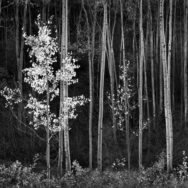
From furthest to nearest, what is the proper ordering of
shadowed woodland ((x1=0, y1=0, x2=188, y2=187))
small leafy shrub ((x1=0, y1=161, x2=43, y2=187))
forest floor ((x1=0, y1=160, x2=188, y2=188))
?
shadowed woodland ((x1=0, y1=0, x2=188, y2=187)) → small leafy shrub ((x1=0, y1=161, x2=43, y2=187)) → forest floor ((x1=0, y1=160, x2=188, y2=188))

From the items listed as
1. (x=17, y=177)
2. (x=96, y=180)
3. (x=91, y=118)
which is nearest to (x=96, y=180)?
(x=96, y=180)

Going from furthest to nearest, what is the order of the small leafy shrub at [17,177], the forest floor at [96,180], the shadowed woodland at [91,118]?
1. the shadowed woodland at [91,118]
2. the small leafy shrub at [17,177]
3. the forest floor at [96,180]

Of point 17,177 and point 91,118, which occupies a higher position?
point 91,118

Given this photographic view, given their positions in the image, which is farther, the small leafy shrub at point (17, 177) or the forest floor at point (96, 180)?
the small leafy shrub at point (17, 177)

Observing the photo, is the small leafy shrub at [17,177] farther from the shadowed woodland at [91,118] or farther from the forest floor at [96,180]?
the shadowed woodland at [91,118]

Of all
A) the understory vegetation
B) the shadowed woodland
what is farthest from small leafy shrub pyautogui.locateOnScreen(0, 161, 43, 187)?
the shadowed woodland

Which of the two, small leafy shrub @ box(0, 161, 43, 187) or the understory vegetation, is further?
small leafy shrub @ box(0, 161, 43, 187)

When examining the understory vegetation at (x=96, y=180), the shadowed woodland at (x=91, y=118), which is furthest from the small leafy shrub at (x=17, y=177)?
the shadowed woodland at (x=91, y=118)

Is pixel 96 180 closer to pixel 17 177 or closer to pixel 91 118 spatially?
pixel 17 177

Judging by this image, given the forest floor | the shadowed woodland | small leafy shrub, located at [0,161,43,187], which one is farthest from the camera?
the shadowed woodland

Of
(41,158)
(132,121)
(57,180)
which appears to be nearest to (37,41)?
(57,180)

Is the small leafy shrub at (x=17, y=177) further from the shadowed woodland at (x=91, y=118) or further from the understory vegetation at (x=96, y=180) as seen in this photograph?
the shadowed woodland at (x=91, y=118)

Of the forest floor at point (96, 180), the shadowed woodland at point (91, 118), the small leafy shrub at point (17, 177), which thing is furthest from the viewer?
the shadowed woodland at point (91, 118)

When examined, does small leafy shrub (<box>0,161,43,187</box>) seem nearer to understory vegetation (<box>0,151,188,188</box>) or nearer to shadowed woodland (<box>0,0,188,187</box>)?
understory vegetation (<box>0,151,188,188</box>)
